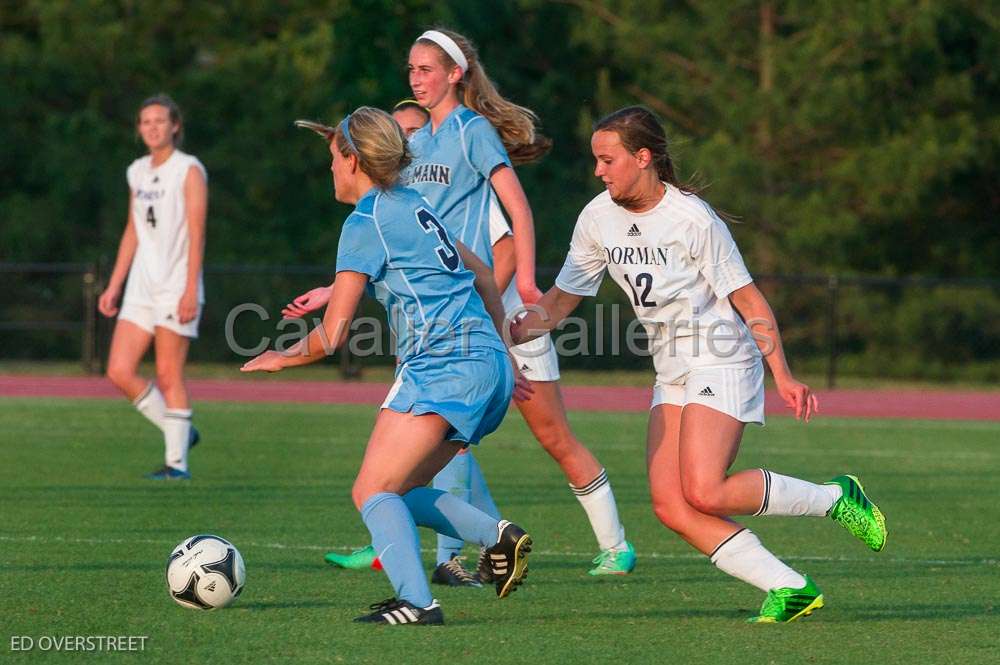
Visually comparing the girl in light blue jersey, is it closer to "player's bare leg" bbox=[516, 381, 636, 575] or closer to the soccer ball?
the soccer ball

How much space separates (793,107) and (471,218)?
18749 mm

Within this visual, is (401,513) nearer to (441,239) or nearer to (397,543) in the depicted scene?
(397,543)

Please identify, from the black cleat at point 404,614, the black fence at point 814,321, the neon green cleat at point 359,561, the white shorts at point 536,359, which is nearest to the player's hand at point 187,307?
the neon green cleat at point 359,561

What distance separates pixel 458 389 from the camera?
16.9 ft

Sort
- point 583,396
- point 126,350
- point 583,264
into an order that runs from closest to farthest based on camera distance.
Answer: point 583,264 → point 126,350 → point 583,396

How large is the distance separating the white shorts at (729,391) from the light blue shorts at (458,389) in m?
0.74

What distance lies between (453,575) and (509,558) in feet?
3.58

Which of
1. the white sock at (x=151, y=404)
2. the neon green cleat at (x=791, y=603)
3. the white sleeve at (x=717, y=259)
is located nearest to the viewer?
the neon green cleat at (x=791, y=603)

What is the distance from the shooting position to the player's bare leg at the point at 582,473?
21.7 feet

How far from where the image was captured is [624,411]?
17.1m

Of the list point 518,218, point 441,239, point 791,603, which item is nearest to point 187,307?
point 518,218

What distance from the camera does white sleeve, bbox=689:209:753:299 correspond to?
562 cm

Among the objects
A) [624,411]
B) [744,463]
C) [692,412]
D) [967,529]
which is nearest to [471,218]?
[692,412]

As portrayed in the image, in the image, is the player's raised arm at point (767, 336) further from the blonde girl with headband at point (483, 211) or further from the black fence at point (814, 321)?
the black fence at point (814, 321)
